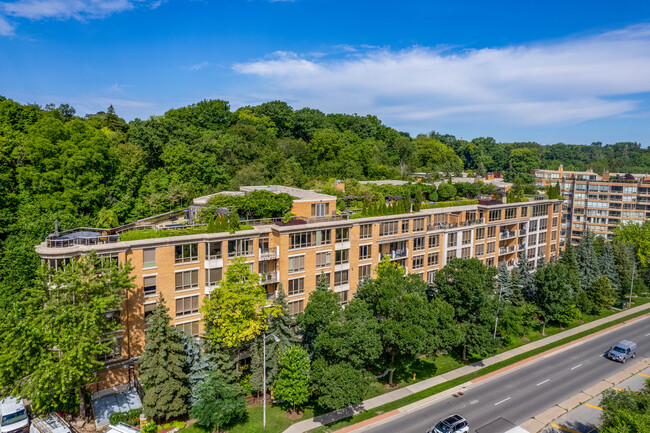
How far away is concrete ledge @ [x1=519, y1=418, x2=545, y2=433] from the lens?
114 feet

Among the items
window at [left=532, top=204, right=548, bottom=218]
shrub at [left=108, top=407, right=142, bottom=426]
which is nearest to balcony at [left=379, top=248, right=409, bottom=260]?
window at [left=532, top=204, right=548, bottom=218]

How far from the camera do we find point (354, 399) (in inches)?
1302

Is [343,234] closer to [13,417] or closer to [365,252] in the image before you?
[365,252]

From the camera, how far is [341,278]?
4928 cm

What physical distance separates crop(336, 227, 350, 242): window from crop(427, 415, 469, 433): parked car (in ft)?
69.5

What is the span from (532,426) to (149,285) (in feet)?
113

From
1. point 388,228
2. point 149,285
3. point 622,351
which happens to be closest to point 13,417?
point 149,285

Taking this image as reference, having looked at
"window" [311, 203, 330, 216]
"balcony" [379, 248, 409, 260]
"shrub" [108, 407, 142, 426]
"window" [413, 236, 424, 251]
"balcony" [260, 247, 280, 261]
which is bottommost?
"shrub" [108, 407, 142, 426]

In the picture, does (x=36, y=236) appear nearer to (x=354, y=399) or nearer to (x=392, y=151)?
(x=354, y=399)

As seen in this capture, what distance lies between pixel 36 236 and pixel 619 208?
398 feet

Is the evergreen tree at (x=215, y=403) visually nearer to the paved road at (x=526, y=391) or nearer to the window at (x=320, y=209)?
the paved road at (x=526, y=391)

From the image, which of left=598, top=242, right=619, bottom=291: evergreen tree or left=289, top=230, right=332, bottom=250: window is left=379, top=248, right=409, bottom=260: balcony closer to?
left=289, top=230, right=332, bottom=250: window

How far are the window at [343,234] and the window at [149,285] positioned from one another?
19.8 metres

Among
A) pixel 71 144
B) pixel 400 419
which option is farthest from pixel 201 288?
pixel 71 144
